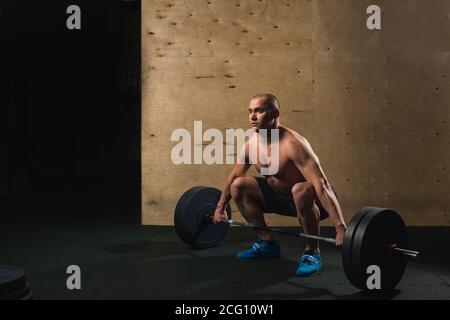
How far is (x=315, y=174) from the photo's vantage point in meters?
2.18

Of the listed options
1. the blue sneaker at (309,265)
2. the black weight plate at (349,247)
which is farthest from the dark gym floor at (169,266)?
the black weight plate at (349,247)

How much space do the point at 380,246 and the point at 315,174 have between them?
0.48m

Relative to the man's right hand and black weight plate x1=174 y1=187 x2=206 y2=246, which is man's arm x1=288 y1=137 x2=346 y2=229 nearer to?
the man's right hand

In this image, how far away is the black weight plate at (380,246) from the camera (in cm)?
179

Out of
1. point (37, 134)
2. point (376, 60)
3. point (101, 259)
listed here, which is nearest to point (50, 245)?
point (101, 259)

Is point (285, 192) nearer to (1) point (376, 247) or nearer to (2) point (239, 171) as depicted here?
(2) point (239, 171)

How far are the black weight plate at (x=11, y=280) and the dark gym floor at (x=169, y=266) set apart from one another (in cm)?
39

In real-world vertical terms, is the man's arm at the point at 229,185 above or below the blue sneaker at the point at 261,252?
above

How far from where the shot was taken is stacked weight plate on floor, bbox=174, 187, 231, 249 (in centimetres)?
262

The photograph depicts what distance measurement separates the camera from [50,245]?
2898 millimetres

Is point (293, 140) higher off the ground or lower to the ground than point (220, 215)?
higher

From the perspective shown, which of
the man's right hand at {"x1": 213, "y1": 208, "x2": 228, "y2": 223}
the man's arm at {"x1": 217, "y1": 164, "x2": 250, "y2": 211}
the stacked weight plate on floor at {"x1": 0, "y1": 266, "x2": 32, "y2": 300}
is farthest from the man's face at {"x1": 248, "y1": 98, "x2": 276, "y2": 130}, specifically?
the stacked weight plate on floor at {"x1": 0, "y1": 266, "x2": 32, "y2": 300}

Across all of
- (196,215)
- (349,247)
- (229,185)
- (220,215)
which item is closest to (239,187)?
(229,185)

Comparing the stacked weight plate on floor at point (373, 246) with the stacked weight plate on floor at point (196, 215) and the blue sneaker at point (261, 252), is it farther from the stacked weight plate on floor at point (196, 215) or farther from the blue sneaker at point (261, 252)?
the stacked weight plate on floor at point (196, 215)
